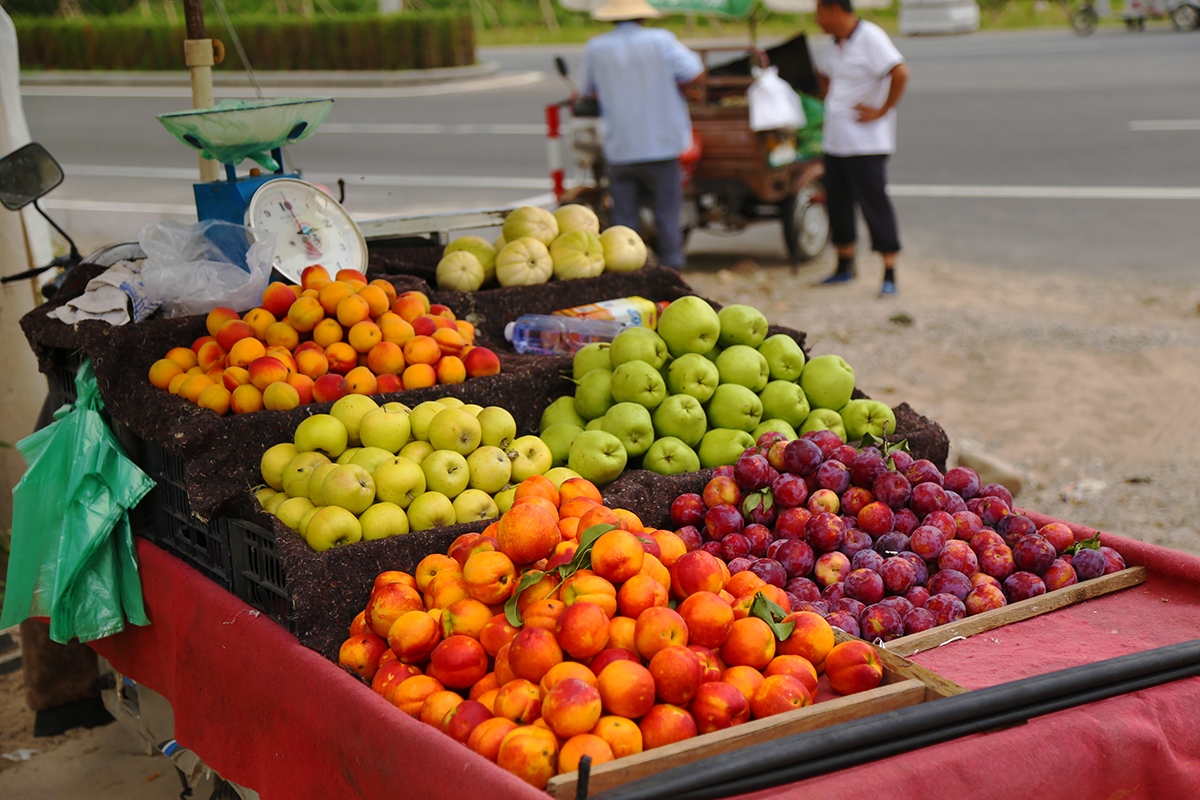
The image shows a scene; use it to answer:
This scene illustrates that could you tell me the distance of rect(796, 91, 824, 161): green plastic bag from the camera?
8.21 m

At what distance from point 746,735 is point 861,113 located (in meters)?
6.19

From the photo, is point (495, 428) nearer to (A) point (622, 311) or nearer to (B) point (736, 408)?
(B) point (736, 408)

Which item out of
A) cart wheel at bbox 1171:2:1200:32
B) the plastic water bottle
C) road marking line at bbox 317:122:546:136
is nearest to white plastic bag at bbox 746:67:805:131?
the plastic water bottle

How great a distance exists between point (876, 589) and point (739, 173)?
6105 mm

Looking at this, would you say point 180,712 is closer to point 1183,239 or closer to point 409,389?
point 409,389

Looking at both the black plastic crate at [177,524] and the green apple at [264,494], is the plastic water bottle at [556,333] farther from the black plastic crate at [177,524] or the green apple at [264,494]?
the black plastic crate at [177,524]

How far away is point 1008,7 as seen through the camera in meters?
24.8

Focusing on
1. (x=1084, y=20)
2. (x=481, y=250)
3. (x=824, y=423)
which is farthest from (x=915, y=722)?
(x=1084, y=20)

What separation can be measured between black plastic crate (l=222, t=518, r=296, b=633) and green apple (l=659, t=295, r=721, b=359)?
1.31m

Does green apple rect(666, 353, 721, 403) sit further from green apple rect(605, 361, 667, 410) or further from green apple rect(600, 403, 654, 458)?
green apple rect(600, 403, 654, 458)

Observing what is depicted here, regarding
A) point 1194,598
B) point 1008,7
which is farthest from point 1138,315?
point 1008,7

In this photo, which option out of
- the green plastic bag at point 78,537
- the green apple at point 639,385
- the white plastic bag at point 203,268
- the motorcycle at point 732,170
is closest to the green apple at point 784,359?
the green apple at point 639,385

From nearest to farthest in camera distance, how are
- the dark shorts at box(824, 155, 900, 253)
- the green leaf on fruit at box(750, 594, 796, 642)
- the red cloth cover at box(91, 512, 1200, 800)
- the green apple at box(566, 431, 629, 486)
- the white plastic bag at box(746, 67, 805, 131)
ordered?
the red cloth cover at box(91, 512, 1200, 800), the green leaf on fruit at box(750, 594, 796, 642), the green apple at box(566, 431, 629, 486), the dark shorts at box(824, 155, 900, 253), the white plastic bag at box(746, 67, 805, 131)

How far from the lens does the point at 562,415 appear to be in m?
2.98
